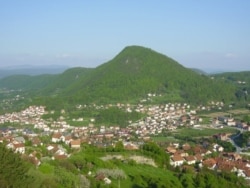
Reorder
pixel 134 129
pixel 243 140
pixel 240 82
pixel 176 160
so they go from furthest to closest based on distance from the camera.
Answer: pixel 240 82, pixel 134 129, pixel 243 140, pixel 176 160

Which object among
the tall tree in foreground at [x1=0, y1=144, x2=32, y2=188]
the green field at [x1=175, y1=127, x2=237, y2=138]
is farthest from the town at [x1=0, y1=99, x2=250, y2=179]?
the tall tree in foreground at [x1=0, y1=144, x2=32, y2=188]

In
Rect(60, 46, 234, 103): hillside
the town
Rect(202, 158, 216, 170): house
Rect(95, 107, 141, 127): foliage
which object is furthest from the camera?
Rect(60, 46, 234, 103): hillside

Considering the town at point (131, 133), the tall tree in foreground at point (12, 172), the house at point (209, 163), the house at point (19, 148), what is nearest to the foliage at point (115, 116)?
the town at point (131, 133)

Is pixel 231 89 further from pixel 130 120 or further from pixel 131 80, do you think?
pixel 130 120

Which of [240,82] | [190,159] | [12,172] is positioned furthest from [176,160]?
[240,82]

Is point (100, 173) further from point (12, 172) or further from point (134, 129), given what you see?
point (134, 129)

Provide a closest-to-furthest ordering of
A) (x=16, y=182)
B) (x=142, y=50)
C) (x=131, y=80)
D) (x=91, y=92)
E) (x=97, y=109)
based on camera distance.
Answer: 1. (x=16, y=182)
2. (x=97, y=109)
3. (x=91, y=92)
4. (x=131, y=80)
5. (x=142, y=50)

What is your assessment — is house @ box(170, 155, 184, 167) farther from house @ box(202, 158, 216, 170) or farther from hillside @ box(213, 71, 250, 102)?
hillside @ box(213, 71, 250, 102)

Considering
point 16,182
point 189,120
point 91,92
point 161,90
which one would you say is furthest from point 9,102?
point 16,182
